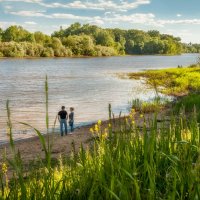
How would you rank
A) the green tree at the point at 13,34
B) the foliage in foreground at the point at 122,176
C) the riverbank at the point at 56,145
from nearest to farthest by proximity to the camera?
the foliage in foreground at the point at 122,176 < the riverbank at the point at 56,145 < the green tree at the point at 13,34

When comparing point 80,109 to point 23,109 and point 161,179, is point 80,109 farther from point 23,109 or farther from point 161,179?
point 161,179

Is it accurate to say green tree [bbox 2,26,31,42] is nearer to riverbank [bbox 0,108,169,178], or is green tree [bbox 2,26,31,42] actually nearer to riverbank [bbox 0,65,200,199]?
riverbank [bbox 0,108,169,178]

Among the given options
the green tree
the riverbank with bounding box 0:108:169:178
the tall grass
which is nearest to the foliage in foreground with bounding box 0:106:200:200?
the tall grass

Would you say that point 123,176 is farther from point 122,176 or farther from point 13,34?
point 13,34

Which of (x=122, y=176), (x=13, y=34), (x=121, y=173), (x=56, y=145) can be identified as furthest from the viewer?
(x=13, y=34)

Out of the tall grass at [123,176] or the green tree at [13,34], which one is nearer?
the tall grass at [123,176]

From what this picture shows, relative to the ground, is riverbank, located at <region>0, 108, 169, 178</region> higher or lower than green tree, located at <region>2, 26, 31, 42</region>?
lower

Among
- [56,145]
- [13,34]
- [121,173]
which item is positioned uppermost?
[13,34]

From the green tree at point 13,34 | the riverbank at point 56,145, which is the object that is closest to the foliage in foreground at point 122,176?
the riverbank at point 56,145

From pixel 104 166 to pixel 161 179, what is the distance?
0.77 meters

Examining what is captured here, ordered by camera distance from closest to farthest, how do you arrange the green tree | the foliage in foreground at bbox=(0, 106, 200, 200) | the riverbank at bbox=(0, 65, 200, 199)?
the riverbank at bbox=(0, 65, 200, 199)
the foliage in foreground at bbox=(0, 106, 200, 200)
the green tree

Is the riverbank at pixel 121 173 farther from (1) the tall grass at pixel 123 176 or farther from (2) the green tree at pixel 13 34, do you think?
(2) the green tree at pixel 13 34

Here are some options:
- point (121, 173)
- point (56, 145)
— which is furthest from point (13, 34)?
point (121, 173)

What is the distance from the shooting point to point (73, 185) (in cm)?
484
